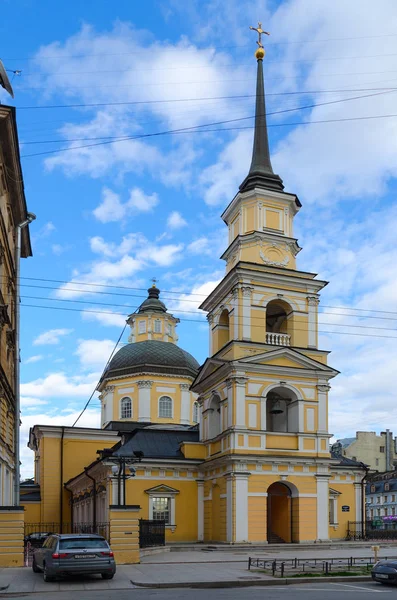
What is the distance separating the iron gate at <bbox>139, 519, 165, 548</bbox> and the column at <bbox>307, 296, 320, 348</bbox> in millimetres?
12479

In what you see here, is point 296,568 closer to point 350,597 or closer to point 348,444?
point 350,597

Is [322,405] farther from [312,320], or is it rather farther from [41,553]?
[41,553]

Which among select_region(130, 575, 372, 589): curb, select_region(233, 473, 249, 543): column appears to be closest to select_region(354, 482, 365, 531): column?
select_region(233, 473, 249, 543): column

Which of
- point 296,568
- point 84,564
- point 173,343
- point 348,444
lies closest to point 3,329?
point 84,564

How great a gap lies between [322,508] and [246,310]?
10.6 meters

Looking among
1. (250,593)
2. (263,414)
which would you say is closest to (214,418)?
(263,414)

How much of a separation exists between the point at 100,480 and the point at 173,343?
2144 centimetres

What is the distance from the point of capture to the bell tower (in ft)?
115

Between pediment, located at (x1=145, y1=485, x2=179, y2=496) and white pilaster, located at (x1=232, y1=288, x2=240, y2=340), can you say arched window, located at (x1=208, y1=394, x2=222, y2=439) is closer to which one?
pediment, located at (x1=145, y1=485, x2=179, y2=496)

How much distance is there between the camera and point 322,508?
35969 millimetres

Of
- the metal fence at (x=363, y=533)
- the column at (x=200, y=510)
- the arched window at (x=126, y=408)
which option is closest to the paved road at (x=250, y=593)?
the column at (x=200, y=510)

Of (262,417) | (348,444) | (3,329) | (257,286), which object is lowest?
(348,444)

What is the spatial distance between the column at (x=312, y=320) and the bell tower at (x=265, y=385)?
5 centimetres

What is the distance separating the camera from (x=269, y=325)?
40875 mm
